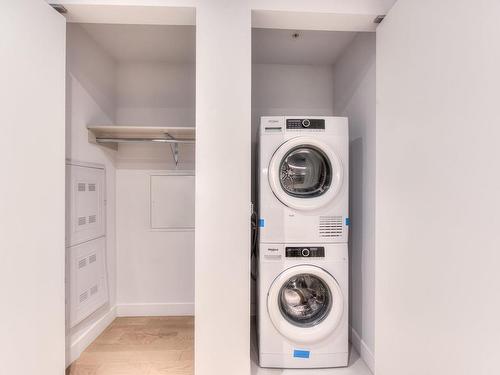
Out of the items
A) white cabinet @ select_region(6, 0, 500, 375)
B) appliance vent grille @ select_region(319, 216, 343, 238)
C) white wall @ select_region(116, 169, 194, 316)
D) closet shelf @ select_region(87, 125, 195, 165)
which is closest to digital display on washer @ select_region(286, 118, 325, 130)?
white cabinet @ select_region(6, 0, 500, 375)

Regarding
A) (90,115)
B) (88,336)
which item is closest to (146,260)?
(88,336)

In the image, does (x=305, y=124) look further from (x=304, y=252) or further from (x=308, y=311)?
(x=308, y=311)

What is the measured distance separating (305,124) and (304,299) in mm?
1291

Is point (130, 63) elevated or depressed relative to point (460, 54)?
elevated

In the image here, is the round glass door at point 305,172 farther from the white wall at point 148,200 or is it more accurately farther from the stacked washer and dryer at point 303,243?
the white wall at point 148,200

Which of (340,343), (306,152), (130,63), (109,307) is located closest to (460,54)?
(306,152)

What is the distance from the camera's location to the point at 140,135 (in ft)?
7.84

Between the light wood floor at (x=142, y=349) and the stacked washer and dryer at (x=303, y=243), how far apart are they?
65cm

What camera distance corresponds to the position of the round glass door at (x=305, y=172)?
1.93m

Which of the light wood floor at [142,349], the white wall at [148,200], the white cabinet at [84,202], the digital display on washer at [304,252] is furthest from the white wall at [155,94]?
the light wood floor at [142,349]

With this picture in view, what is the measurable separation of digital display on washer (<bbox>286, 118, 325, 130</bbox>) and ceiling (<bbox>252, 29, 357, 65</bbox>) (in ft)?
2.71

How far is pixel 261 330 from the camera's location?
1.85 m
